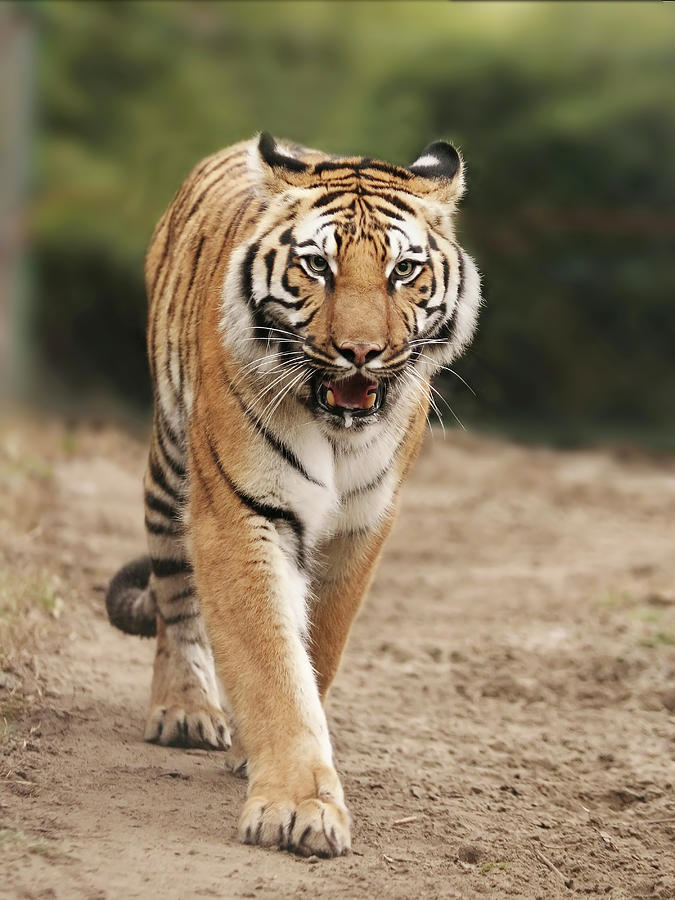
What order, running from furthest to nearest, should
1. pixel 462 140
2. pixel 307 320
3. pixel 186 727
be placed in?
pixel 462 140
pixel 186 727
pixel 307 320

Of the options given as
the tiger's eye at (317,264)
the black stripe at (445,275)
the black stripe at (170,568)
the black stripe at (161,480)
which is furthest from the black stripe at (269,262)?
the black stripe at (170,568)

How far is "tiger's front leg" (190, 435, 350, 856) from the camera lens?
313 cm

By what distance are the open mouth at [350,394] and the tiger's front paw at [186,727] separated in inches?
49.9

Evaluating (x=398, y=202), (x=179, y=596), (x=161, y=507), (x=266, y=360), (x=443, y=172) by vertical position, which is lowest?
(x=179, y=596)

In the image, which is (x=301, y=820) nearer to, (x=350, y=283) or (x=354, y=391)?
(x=354, y=391)

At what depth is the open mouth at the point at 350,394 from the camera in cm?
340

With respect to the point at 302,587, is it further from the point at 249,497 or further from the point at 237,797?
the point at 237,797

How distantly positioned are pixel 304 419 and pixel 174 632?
1.15 meters

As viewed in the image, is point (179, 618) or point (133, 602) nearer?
point (179, 618)

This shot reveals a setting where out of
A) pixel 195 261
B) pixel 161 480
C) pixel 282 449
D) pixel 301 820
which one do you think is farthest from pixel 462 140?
pixel 301 820

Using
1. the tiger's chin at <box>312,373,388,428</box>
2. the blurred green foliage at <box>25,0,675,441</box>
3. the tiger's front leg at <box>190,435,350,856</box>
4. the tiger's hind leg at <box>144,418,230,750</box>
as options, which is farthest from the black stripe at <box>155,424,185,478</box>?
the blurred green foliage at <box>25,0,675,441</box>

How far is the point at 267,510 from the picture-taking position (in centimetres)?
349

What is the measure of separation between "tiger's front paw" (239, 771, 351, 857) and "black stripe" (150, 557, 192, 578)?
1.33 meters

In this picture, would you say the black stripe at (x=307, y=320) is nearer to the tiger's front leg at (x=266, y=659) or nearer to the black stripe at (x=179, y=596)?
the tiger's front leg at (x=266, y=659)
